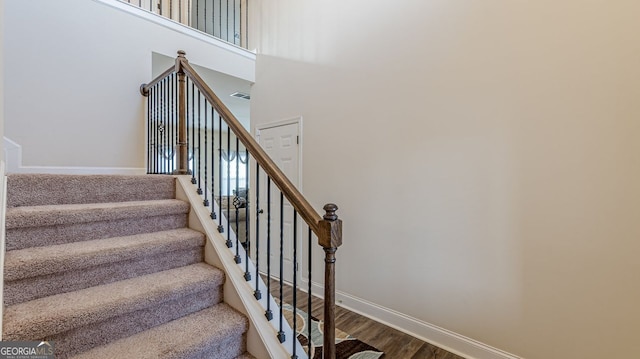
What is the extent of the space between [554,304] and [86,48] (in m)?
4.32

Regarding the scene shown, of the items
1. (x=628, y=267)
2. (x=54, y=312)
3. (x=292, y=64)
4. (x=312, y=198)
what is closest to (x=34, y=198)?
(x=54, y=312)

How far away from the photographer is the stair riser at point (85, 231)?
1374 mm

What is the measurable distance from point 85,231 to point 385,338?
2.18 m

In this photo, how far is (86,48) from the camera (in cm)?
272

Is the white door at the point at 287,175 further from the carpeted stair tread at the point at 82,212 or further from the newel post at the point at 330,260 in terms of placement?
the newel post at the point at 330,260

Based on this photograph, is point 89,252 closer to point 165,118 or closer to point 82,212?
point 82,212

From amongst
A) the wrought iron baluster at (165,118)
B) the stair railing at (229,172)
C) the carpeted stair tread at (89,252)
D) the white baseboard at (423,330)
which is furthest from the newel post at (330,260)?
the wrought iron baluster at (165,118)

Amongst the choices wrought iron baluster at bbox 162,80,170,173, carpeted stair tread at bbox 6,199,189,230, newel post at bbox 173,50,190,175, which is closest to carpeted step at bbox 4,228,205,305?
carpeted stair tread at bbox 6,199,189,230

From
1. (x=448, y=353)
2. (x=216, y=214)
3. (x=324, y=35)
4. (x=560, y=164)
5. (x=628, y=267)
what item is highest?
(x=324, y=35)

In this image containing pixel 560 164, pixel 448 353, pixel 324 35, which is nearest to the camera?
pixel 560 164

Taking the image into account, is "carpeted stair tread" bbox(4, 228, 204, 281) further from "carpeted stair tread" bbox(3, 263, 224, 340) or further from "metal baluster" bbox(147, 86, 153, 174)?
"metal baluster" bbox(147, 86, 153, 174)

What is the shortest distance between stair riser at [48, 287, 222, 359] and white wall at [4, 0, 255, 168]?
2180 mm

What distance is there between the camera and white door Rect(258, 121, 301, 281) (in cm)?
326

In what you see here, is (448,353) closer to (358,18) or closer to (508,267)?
(508,267)
